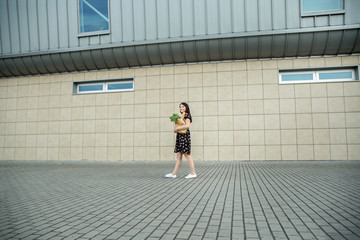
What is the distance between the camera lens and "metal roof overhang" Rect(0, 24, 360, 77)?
340 inches

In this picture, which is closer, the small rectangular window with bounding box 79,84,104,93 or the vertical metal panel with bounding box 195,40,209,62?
the vertical metal panel with bounding box 195,40,209,62

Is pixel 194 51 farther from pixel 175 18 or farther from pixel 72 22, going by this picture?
pixel 72 22

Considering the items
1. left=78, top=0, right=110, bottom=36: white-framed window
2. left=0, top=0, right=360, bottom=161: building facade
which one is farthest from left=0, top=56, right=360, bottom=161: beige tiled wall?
left=78, top=0, right=110, bottom=36: white-framed window

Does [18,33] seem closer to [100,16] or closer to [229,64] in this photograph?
[100,16]

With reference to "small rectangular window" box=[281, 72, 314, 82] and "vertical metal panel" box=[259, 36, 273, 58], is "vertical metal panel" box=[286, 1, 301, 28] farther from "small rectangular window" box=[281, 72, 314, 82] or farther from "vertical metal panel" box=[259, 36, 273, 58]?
"small rectangular window" box=[281, 72, 314, 82]

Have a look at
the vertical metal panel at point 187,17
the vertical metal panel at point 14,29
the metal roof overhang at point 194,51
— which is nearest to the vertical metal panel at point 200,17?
the vertical metal panel at point 187,17

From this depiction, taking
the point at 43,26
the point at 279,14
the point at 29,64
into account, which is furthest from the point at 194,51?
the point at 29,64

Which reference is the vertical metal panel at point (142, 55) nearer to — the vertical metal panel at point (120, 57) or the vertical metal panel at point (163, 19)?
the vertical metal panel at point (120, 57)

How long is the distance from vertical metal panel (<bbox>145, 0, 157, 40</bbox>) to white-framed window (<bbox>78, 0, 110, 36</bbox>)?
1.66 metres

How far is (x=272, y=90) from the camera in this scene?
30.4 feet

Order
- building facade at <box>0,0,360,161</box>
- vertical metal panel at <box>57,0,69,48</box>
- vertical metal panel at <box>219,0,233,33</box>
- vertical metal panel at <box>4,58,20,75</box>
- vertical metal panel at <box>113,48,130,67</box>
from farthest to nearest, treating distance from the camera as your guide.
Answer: vertical metal panel at <box>4,58,20,75</box>
vertical metal panel at <box>57,0,69,48</box>
vertical metal panel at <box>113,48,130,67</box>
vertical metal panel at <box>219,0,233,33</box>
building facade at <box>0,0,360,161</box>

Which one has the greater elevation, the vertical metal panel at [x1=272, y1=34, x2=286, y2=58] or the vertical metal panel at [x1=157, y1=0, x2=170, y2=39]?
the vertical metal panel at [x1=157, y1=0, x2=170, y2=39]

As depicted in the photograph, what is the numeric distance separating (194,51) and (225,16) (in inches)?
65.4

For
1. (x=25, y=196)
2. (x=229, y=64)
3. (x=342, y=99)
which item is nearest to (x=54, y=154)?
(x=25, y=196)
